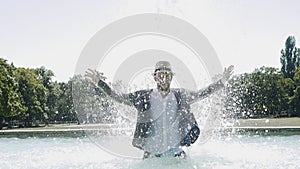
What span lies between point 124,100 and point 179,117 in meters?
0.78

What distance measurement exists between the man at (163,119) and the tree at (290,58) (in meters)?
58.5

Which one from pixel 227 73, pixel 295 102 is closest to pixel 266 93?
pixel 295 102

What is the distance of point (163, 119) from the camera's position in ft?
18.2

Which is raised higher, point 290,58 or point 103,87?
point 290,58

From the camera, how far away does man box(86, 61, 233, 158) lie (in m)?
5.54

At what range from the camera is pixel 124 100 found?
5.78m

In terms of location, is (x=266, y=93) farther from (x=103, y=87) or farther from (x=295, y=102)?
(x=103, y=87)

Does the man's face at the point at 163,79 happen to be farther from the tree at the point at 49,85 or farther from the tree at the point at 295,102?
the tree at the point at 49,85

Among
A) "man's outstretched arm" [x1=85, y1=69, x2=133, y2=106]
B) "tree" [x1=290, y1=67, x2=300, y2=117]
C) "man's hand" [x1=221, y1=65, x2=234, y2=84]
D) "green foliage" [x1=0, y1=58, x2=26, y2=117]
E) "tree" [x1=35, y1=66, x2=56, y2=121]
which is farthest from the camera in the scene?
"tree" [x1=35, y1=66, x2=56, y2=121]

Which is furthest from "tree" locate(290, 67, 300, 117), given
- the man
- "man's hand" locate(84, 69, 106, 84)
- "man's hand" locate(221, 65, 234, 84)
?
"man's hand" locate(84, 69, 106, 84)

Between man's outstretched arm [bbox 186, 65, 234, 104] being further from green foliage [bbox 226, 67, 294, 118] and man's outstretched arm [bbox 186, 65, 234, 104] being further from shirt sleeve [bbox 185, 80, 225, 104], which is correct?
green foliage [bbox 226, 67, 294, 118]

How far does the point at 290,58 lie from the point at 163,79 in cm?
5942

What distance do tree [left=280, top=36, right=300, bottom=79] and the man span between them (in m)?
58.5

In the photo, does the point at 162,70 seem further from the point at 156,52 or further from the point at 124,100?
the point at 156,52
